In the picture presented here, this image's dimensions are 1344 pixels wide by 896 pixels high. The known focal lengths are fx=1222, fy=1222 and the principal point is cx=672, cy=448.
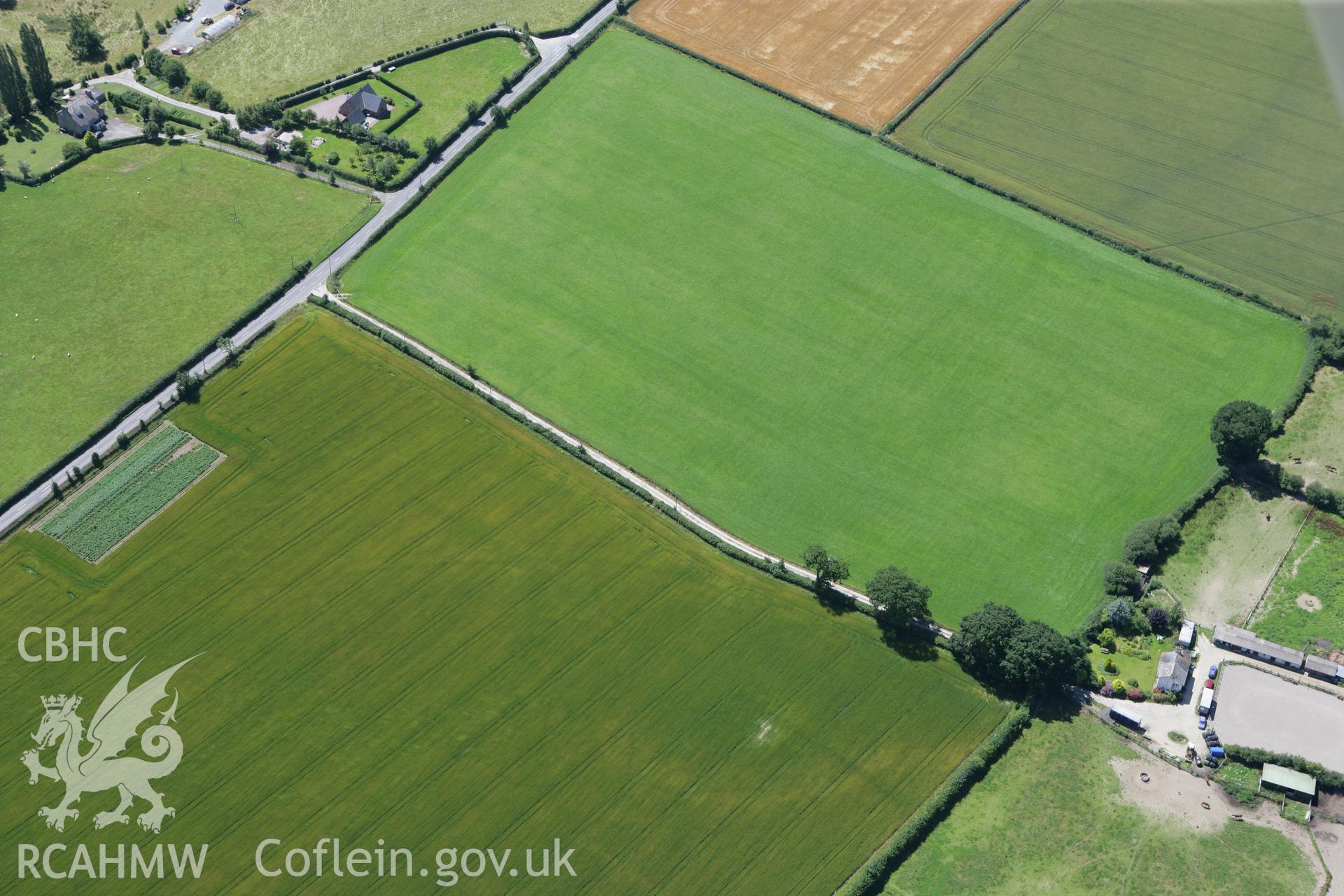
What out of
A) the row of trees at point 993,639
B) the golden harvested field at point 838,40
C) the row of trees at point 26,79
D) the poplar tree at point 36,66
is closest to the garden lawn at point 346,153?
the poplar tree at point 36,66

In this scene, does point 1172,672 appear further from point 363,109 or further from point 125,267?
point 125,267

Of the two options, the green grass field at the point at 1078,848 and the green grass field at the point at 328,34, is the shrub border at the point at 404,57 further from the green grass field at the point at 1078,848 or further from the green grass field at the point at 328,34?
the green grass field at the point at 1078,848

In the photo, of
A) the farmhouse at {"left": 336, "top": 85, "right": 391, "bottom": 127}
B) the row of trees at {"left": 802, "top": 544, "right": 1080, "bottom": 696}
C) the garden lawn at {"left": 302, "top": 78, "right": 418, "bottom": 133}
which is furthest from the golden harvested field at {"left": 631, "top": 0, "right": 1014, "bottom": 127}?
the row of trees at {"left": 802, "top": 544, "right": 1080, "bottom": 696}

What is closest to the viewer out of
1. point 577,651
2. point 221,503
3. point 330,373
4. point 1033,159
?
A: point 577,651

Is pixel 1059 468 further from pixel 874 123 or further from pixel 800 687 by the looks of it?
pixel 874 123

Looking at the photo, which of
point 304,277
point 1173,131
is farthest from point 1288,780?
point 304,277

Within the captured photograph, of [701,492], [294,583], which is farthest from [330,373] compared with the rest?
[701,492]
